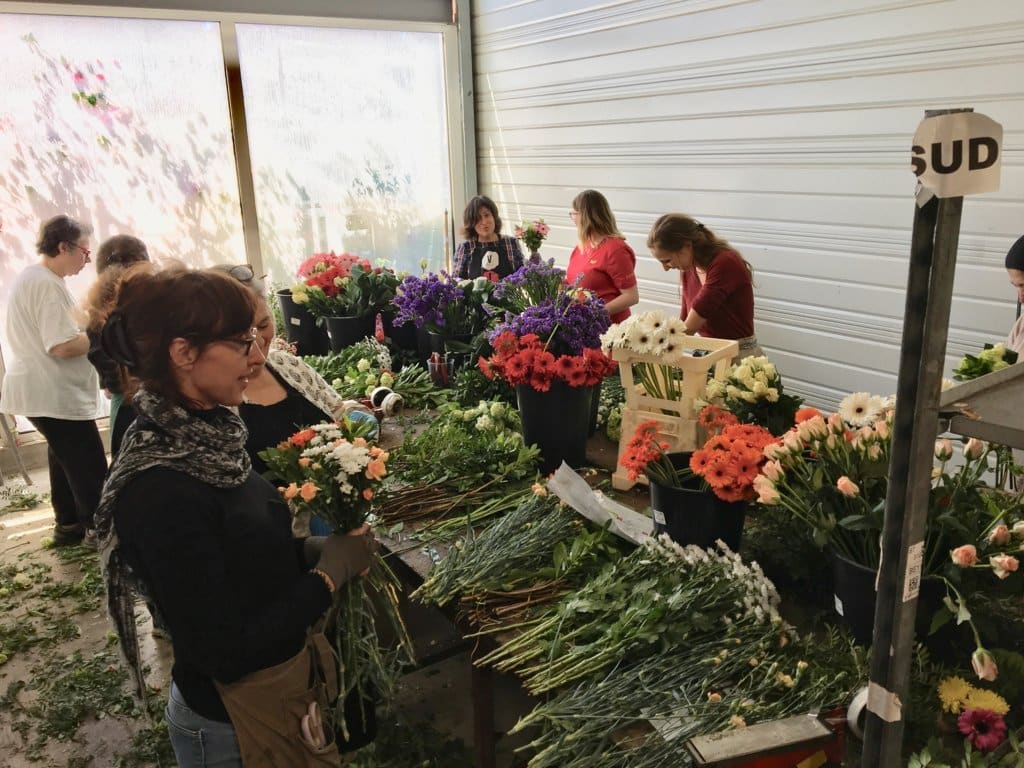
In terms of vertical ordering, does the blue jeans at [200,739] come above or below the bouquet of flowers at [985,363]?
below

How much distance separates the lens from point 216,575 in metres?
1.35

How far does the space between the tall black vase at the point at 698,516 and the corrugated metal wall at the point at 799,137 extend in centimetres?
265

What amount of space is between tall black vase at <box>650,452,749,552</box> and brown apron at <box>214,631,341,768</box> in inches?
32.6

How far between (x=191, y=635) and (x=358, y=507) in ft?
1.56

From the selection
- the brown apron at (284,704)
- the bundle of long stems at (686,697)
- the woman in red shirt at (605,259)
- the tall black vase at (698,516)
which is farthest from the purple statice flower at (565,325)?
the woman in red shirt at (605,259)

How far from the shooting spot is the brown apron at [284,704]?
152cm

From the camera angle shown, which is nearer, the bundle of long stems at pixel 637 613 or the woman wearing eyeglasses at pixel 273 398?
the bundle of long stems at pixel 637 613

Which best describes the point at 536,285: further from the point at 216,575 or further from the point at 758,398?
the point at 216,575

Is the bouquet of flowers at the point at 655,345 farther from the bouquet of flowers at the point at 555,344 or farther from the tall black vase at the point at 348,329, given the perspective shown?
the tall black vase at the point at 348,329

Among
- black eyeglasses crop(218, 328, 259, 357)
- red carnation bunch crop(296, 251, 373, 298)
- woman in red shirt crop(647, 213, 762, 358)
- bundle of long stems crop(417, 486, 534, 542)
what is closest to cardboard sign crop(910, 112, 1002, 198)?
black eyeglasses crop(218, 328, 259, 357)

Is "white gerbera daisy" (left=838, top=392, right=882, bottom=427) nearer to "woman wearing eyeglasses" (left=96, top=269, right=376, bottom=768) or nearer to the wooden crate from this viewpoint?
the wooden crate

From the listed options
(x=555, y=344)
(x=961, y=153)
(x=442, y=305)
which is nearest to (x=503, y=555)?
(x=555, y=344)

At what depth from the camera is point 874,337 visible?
431 cm

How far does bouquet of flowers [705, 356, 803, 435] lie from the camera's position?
7.19 feet
